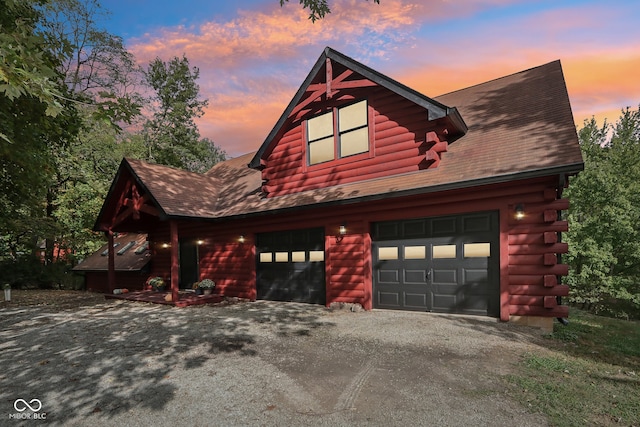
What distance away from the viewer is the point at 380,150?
31.1 feet

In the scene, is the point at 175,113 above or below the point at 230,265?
above

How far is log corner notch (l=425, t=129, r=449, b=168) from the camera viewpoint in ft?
27.8

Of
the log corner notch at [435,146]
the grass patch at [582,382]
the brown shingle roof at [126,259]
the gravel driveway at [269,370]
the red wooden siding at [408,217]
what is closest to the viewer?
the grass patch at [582,382]

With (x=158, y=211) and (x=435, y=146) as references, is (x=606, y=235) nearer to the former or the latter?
(x=435, y=146)

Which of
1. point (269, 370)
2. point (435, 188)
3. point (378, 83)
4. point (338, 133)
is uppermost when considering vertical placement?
point (378, 83)

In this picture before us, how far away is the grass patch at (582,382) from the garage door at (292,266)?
6.22m

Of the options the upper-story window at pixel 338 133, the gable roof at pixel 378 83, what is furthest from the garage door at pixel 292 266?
the gable roof at pixel 378 83

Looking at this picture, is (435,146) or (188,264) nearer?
(435,146)

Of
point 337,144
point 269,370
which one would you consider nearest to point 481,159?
point 337,144

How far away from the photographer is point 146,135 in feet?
90.7

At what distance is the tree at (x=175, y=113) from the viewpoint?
29.0 metres

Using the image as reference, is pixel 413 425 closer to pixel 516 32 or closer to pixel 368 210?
pixel 368 210

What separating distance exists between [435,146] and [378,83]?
2553 millimetres

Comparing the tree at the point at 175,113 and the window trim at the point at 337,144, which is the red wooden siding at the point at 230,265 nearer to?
the window trim at the point at 337,144
